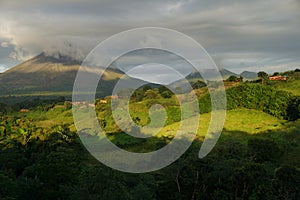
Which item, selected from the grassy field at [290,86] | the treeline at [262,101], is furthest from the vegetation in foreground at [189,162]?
the grassy field at [290,86]

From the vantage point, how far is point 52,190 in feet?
77.0

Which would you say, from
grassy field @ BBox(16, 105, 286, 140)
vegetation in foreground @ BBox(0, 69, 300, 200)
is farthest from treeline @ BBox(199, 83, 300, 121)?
grassy field @ BBox(16, 105, 286, 140)

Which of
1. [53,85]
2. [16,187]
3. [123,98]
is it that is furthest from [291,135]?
[53,85]

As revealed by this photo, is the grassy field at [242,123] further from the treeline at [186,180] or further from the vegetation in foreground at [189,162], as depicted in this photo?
the treeline at [186,180]

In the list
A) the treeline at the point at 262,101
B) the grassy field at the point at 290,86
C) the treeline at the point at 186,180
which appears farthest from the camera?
the grassy field at the point at 290,86

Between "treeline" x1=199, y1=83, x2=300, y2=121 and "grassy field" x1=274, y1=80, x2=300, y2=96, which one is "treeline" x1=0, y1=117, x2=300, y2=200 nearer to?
"treeline" x1=199, y1=83, x2=300, y2=121

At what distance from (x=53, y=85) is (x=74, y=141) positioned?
154 meters

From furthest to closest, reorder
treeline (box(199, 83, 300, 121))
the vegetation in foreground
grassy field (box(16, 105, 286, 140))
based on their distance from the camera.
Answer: treeline (box(199, 83, 300, 121)) < grassy field (box(16, 105, 286, 140)) < the vegetation in foreground

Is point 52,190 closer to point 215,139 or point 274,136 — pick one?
point 215,139

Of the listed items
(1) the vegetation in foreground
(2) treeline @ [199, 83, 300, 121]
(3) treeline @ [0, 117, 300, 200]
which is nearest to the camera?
(3) treeline @ [0, 117, 300, 200]

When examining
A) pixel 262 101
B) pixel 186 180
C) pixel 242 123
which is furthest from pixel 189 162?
pixel 262 101

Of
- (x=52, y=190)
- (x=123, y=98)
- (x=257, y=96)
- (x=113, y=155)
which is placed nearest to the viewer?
(x=52, y=190)

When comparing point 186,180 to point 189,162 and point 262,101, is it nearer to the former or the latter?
point 189,162

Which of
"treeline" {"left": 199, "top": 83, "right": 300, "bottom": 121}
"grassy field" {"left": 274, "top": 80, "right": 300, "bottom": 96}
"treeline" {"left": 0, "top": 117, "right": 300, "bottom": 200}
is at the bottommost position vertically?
"treeline" {"left": 0, "top": 117, "right": 300, "bottom": 200}
